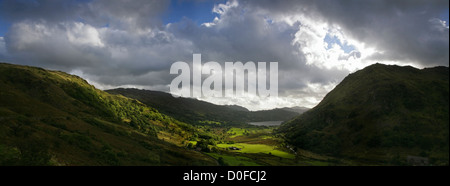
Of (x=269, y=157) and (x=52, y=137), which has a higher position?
(x=52, y=137)

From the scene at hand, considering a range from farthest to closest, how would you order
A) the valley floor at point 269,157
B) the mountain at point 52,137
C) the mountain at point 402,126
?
1. the valley floor at point 269,157
2. the mountain at point 52,137
3. the mountain at point 402,126

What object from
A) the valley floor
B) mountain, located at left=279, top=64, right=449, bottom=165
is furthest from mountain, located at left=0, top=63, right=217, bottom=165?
mountain, located at left=279, top=64, right=449, bottom=165

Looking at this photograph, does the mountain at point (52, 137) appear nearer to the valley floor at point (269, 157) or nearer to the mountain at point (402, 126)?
the valley floor at point (269, 157)

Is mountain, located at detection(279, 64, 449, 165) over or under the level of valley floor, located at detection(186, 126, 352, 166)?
over

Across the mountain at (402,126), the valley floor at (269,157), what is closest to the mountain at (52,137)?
the valley floor at (269,157)

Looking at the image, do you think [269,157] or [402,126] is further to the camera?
[269,157]

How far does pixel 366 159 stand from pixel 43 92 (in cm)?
10627

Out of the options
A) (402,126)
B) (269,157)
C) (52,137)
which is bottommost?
(269,157)

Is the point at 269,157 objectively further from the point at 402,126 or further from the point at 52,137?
the point at 52,137

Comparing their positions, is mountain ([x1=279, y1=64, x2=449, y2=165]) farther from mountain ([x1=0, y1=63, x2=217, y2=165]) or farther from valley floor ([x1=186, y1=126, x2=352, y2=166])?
mountain ([x1=0, y1=63, x2=217, y2=165])

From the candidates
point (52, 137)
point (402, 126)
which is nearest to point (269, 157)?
point (402, 126)

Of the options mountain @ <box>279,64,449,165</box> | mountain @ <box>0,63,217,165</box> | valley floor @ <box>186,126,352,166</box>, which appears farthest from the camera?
valley floor @ <box>186,126,352,166</box>
